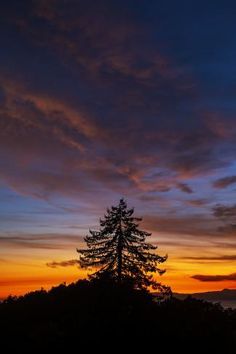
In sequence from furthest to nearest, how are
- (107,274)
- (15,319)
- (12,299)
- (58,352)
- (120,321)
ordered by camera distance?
(107,274) < (12,299) < (15,319) < (120,321) < (58,352)

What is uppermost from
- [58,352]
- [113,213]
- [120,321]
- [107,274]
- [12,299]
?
[113,213]

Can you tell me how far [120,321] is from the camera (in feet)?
82.3

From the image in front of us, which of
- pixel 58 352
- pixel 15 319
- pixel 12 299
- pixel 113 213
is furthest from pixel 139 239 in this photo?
pixel 58 352

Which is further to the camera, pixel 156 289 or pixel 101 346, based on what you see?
pixel 156 289

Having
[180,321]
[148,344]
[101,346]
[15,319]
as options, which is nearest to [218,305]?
[180,321]

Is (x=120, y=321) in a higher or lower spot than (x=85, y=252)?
lower

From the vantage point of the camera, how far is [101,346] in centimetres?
2306

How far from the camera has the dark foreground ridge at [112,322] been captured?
23562 mm

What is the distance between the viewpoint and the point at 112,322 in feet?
81.7

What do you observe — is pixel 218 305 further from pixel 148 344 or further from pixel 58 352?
pixel 58 352

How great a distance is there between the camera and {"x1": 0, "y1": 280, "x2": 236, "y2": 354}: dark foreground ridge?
23562 mm

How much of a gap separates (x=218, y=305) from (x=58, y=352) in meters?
13.6

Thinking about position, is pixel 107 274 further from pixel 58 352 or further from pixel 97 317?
pixel 58 352

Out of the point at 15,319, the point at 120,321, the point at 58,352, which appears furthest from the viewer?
the point at 15,319
